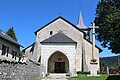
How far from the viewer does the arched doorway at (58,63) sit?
35969 mm

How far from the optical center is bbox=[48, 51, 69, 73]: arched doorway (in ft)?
118

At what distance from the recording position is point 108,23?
31.3m

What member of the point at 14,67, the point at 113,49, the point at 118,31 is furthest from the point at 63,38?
the point at 14,67

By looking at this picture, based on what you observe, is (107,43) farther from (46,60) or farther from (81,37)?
(46,60)

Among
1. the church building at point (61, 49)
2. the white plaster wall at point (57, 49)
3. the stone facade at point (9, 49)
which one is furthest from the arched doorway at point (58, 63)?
the stone facade at point (9, 49)

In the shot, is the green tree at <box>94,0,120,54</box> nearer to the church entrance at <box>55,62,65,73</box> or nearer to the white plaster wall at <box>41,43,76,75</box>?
the white plaster wall at <box>41,43,76,75</box>

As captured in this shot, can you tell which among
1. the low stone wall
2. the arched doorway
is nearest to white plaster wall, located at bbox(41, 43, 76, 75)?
the arched doorway

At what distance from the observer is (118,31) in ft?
87.1

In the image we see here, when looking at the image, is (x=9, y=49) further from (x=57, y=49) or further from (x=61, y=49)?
(x=61, y=49)

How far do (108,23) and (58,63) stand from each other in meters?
11.4

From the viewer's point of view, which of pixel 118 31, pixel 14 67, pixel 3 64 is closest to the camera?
pixel 3 64

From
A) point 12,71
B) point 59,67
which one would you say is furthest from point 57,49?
point 12,71

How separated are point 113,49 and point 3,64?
26734 millimetres

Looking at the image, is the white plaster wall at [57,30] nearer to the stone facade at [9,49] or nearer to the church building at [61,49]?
the church building at [61,49]
